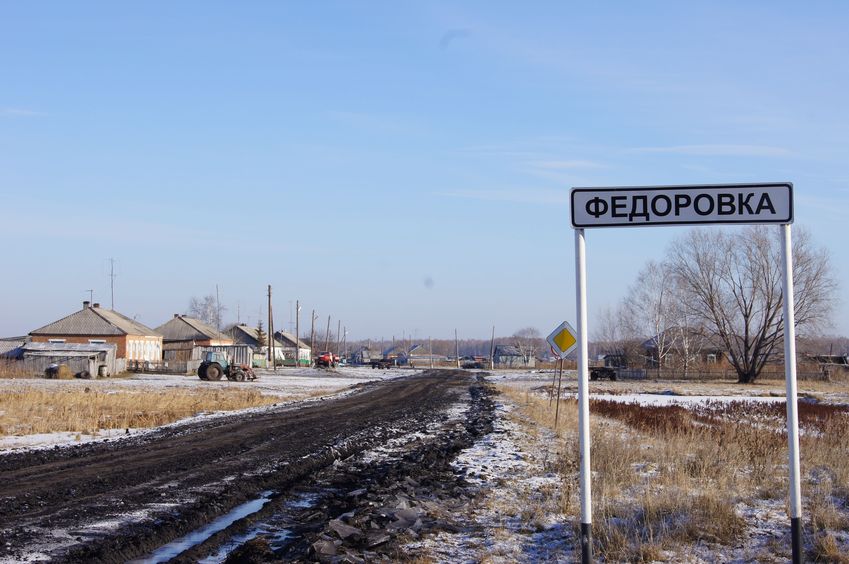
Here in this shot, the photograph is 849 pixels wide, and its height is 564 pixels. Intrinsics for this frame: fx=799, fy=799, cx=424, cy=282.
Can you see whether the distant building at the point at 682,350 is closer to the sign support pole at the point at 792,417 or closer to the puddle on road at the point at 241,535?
the puddle on road at the point at 241,535

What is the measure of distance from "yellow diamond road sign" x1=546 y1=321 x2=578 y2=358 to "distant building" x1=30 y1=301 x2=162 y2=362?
69.0m

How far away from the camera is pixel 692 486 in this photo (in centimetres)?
981

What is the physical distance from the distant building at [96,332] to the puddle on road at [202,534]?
247 feet

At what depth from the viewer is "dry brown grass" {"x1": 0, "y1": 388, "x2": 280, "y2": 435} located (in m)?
21.3

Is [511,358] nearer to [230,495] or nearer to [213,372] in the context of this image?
[213,372]

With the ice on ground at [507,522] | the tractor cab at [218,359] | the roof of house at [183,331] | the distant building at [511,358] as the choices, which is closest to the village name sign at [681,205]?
the ice on ground at [507,522]

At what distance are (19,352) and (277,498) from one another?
221 feet

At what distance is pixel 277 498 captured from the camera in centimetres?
1099

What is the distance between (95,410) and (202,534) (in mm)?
18844

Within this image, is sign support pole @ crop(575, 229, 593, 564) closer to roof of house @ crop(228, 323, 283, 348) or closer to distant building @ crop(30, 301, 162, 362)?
distant building @ crop(30, 301, 162, 362)

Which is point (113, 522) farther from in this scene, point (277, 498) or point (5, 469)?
point (5, 469)

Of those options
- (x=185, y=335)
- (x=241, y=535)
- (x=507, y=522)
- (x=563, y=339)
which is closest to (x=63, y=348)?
(x=185, y=335)

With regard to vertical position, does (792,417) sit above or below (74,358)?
above

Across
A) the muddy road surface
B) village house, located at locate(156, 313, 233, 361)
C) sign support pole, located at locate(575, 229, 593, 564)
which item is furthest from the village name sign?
village house, located at locate(156, 313, 233, 361)
